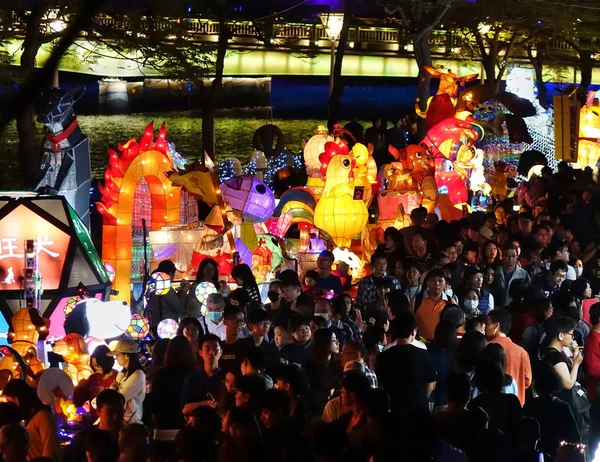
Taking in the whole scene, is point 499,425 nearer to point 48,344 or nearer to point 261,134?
point 48,344

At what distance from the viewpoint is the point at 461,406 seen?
246 inches

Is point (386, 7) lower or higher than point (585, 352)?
higher

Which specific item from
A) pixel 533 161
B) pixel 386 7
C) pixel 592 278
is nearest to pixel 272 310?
pixel 592 278

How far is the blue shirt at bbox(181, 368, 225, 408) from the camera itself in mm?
7113

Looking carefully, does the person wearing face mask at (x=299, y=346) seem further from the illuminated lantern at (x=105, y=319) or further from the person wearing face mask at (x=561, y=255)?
the person wearing face mask at (x=561, y=255)

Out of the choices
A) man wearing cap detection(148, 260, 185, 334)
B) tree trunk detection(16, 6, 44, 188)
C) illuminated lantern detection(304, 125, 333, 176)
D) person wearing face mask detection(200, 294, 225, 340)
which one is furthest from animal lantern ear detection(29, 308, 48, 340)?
illuminated lantern detection(304, 125, 333, 176)

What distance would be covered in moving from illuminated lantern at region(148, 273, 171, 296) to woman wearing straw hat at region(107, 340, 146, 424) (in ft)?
9.46

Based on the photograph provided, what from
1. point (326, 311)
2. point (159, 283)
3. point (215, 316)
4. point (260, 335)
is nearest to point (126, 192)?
point (159, 283)

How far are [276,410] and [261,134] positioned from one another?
15.3 meters

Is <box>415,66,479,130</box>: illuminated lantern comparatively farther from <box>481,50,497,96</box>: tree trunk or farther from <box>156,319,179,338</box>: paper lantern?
<box>156,319,179,338</box>: paper lantern

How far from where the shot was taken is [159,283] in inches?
435

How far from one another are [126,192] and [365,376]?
789 centimetres

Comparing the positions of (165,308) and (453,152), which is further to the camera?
(453,152)

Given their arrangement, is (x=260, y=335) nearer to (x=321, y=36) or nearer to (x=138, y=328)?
(x=138, y=328)
